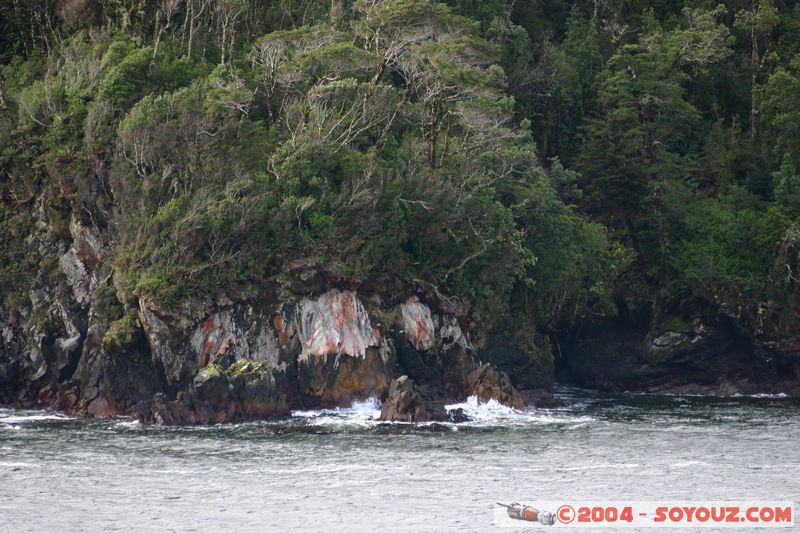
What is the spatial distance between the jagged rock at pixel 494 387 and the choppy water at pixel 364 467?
2.24 ft

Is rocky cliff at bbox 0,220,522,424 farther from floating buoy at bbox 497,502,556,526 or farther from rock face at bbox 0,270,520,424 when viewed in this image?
floating buoy at bbox 497,502,556,526

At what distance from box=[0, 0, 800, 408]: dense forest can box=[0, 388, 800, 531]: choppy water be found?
27.3 feet

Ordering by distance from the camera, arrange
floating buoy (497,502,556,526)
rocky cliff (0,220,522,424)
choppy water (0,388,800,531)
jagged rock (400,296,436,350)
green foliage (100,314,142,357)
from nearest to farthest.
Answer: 1. floating buoy (497,502,556,526)
2. choppy water (0,388,800,531)
3. rocky cliff (0,220,522,424)
4. green foliage (100,314,142,357)
5. jagged rock (400,296,436,350)

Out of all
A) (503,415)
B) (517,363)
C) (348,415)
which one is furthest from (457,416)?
(517,363)

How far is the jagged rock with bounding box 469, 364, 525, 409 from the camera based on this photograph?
66062mm

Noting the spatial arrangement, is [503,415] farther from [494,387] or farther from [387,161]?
[387,161]

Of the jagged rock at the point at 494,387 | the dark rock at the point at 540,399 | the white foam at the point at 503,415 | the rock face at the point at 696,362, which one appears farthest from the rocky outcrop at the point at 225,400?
the rock face at the point at 696,362

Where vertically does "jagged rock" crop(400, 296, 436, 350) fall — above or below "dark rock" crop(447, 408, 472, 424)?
above

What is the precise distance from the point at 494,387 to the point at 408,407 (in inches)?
249

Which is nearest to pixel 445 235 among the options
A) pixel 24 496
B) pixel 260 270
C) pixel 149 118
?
pixel 260 270

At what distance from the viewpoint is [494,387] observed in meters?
66.2

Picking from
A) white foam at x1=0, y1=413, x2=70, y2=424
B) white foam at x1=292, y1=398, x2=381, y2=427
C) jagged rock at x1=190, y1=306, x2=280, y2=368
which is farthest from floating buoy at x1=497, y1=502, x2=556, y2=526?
white foam at x1=0, y1=413, x2=70, y2=424

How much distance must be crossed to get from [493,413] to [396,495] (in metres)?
18.7

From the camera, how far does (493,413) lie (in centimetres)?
6481
